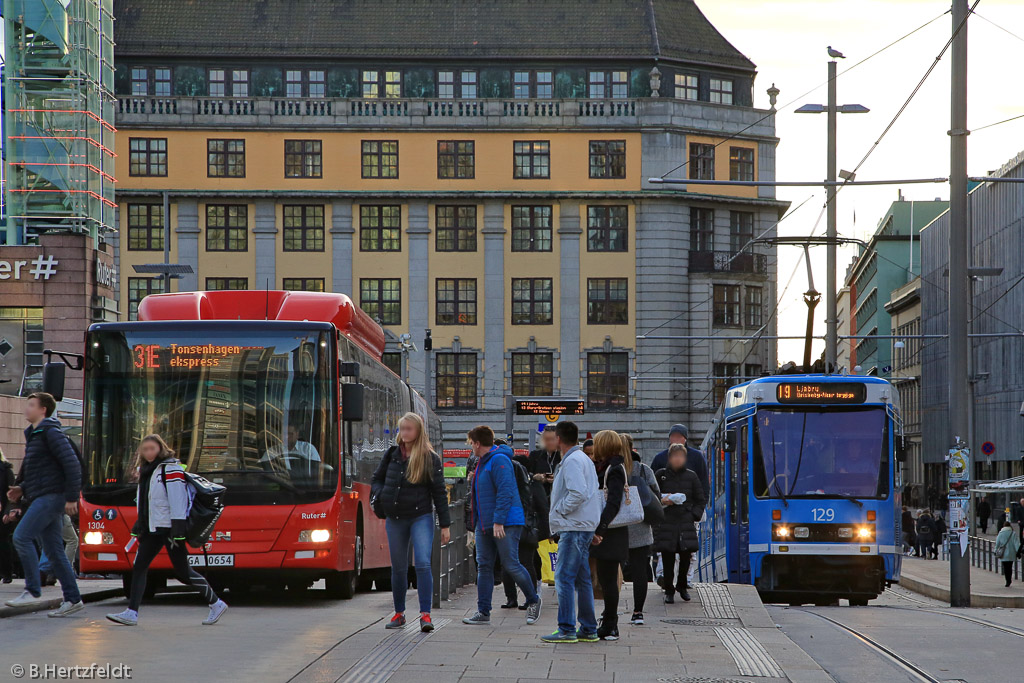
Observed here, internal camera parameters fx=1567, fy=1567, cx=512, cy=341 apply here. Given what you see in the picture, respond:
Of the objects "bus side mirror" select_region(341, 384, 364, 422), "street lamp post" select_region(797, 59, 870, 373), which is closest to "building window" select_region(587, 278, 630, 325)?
"street lamp post" select_region(797, 59, 870, 373)

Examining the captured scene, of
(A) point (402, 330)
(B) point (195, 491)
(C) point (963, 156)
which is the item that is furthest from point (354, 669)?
(A) point (402, 330)

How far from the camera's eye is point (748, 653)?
11.7 metres

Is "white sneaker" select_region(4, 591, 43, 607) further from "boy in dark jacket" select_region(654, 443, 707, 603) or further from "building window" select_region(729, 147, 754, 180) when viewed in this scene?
"building window" select_region(729, 147, 754, 180)

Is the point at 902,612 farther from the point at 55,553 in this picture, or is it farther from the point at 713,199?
the point at 713,199

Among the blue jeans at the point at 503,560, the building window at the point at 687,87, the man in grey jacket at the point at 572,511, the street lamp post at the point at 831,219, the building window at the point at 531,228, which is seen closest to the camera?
the man in grey jacket at the point at 572,511

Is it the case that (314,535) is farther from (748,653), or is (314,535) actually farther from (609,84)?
(609,84)

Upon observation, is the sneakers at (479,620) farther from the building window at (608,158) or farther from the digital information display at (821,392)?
the building window at (608,158)

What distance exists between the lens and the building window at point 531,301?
6688 centimetres

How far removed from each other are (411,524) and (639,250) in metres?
54.8

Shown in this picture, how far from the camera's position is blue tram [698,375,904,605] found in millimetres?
20391

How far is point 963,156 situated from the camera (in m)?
21.8

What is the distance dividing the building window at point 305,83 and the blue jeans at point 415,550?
186ft

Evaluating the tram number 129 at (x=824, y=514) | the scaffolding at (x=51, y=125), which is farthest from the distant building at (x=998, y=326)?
the tram number 129 at (x=824, y=514)

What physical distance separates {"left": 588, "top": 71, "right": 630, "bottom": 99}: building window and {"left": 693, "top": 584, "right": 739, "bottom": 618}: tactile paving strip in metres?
51.4
